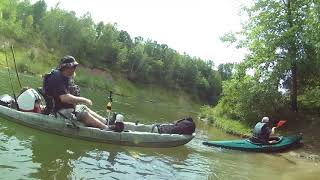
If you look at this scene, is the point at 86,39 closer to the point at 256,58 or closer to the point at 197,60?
the point at 197,60

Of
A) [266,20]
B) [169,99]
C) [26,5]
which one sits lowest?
[169,99]

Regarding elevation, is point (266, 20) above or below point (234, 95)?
above

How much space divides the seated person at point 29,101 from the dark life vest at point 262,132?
31.8 ft

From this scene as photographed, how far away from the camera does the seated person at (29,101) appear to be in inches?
578

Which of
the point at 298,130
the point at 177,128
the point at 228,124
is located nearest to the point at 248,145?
the point at 177,128

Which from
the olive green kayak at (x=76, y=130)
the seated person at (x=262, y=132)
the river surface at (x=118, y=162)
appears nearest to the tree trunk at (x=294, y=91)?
the seated person at (x=262, y=132)

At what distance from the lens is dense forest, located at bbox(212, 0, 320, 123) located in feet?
84.9

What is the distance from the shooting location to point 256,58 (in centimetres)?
2731

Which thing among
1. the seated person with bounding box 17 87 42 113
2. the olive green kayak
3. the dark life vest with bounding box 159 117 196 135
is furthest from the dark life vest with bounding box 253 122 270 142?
the seated person with bounding box 17 87 42 113

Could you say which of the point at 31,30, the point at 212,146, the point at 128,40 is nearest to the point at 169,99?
the point at 128,40

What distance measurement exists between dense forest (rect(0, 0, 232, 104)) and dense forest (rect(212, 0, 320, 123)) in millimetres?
58499

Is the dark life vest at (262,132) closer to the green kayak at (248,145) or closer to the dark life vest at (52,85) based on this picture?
the green kayak at (248,145)

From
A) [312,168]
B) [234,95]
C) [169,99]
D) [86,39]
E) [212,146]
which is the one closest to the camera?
[312,168]

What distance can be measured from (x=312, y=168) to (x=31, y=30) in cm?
9034
